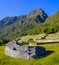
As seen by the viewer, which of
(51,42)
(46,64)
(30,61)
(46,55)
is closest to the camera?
(46,64)

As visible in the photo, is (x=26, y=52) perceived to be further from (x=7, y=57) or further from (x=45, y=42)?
(x=45, y=42)

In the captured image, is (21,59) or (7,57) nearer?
(21,59)

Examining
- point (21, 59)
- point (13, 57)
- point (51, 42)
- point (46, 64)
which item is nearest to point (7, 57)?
point (13, 57)

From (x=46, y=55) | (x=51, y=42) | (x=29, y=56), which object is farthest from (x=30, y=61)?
(x=51, y=42)

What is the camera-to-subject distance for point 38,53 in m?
34.0

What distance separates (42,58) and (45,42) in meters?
17.9

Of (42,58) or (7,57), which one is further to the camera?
(7,57)

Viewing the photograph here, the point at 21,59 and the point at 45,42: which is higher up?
the point at 45,42

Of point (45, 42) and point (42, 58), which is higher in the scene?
point (45, 42)

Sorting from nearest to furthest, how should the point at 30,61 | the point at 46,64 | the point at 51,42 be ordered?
the point at 46,64, the point at 30,61, the point at 51,42

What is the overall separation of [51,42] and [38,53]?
15601mm

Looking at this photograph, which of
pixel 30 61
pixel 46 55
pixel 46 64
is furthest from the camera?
pixel 46 55

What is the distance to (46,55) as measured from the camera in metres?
34.9

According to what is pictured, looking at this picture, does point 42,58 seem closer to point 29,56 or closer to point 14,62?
point 29,56
